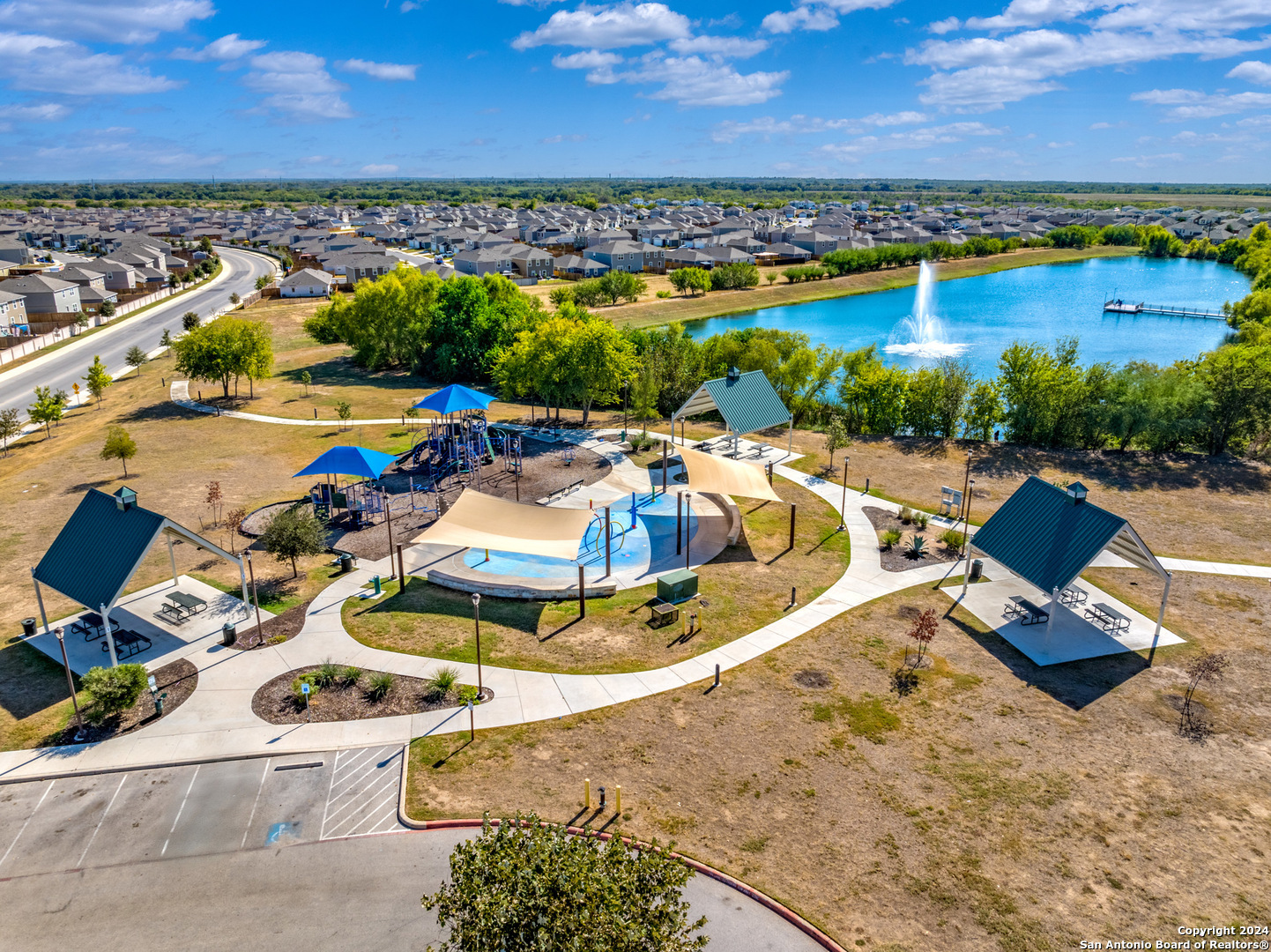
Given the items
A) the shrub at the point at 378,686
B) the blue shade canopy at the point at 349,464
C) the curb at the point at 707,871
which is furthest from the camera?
the blue shade canopy at the point at 349,464

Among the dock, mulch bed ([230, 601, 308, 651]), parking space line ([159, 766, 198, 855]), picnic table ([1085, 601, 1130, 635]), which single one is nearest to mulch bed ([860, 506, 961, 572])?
picnic table ([1085, 601, 1130, 635])

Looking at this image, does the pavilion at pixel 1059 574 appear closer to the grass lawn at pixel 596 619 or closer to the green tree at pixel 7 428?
the grass lawn at pixel 596 619

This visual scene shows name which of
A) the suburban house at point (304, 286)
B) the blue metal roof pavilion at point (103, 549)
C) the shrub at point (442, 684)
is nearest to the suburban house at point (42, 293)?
the suburban house at point (304, 286)

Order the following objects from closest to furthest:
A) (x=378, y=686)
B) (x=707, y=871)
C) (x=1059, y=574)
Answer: (x=707, y=871) → (x=378, y=686) → (x=1059, y=574)

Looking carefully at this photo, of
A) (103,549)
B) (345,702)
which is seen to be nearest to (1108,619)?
(345,702)

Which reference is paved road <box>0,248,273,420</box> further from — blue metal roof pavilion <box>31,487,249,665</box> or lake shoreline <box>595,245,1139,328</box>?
lake shoreline <box>595,245,1139,328</box>

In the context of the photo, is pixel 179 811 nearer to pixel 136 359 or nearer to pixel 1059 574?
pixel 1059 574
